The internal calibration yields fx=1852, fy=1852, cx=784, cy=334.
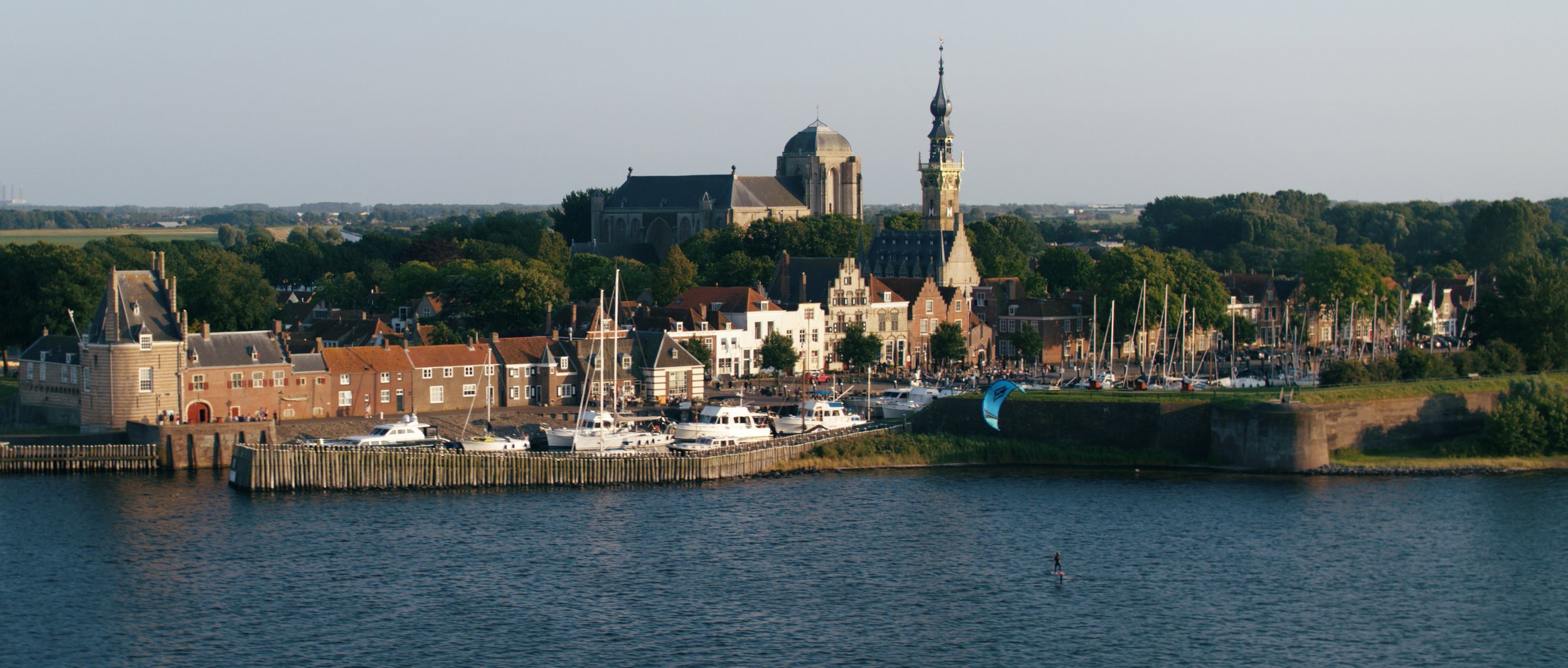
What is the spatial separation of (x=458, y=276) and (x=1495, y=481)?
47.2 metres

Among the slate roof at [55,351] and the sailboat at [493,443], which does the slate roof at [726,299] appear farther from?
A: the slate roof at [55,351]

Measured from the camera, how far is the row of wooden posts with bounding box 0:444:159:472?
6031 cm

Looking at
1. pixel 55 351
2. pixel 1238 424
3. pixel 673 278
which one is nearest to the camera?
pixel 1238 424

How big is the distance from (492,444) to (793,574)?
17.5 m

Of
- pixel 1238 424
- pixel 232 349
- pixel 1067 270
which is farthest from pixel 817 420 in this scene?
pixel 1067 270

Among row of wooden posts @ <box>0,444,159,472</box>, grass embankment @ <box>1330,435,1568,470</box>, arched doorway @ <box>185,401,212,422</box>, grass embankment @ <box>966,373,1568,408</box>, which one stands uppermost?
grass embankment @ <box>966,373,1568,408</box>

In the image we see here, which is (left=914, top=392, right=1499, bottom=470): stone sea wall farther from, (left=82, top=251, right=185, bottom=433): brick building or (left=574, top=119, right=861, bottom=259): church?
(left=574, top=119, right=861, bottom=259): church

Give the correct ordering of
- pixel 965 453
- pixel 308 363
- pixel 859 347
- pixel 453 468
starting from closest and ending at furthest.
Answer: pixel 453 468 → pixel 965 453 → pixel 308 363 → pixel 859 347

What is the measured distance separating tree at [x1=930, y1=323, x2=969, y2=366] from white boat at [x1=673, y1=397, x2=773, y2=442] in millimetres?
24055

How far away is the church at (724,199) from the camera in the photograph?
140 meters

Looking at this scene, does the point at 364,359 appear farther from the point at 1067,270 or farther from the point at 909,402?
the point at 1067,270

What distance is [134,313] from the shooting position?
6325cm

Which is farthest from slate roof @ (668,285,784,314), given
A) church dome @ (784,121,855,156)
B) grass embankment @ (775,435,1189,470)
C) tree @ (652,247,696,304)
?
church dome @ (784,121,855,156)

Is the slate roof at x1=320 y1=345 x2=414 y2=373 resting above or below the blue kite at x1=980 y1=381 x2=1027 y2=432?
above
